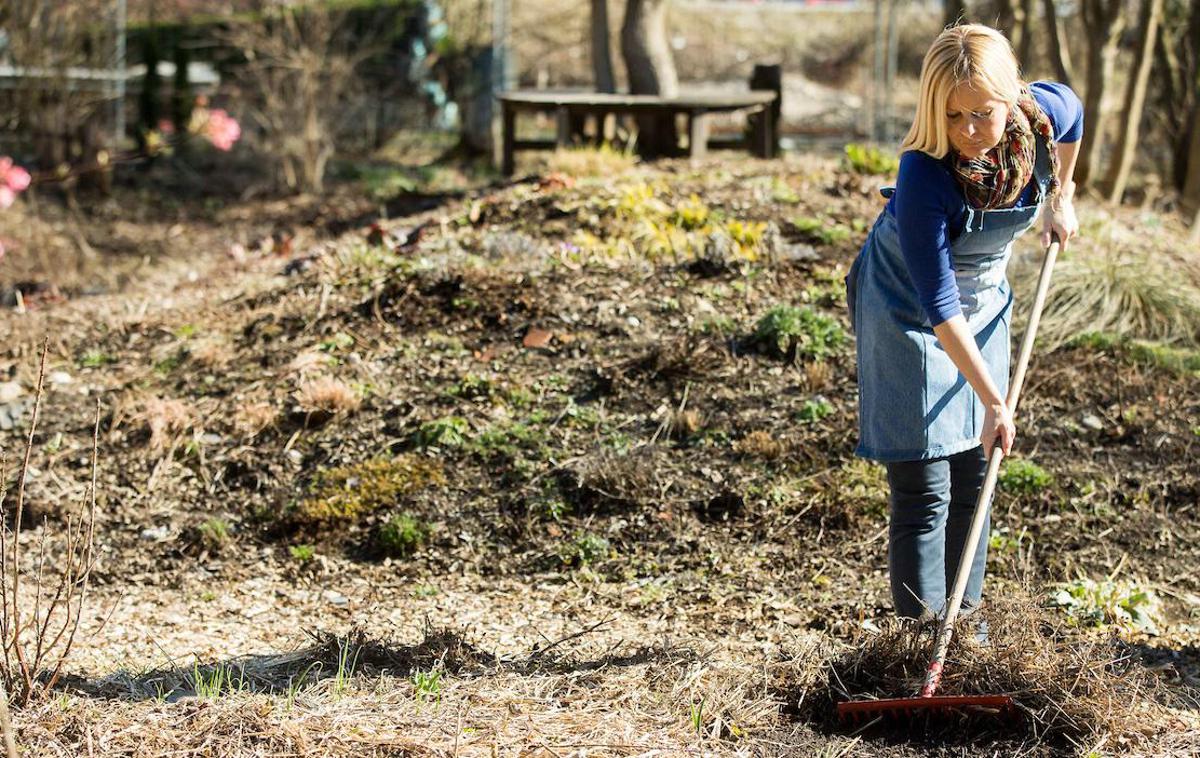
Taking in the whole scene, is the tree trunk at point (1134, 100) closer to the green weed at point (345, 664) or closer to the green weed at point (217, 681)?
the green weed at point (345, 664)

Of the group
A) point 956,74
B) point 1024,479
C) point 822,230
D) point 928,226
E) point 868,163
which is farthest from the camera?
point 868,163

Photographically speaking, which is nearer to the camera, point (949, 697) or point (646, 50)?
point (949, 697)

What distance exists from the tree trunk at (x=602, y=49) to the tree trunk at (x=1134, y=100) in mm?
4553

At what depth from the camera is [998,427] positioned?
10.2 ft

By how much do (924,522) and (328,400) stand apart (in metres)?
3.04

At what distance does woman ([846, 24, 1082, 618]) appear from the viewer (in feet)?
9.71

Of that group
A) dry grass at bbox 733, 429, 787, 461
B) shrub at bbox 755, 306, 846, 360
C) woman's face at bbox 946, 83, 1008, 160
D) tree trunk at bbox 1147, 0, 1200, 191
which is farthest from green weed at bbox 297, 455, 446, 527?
tree trunk at bbox 1147, 0, 1200, 191

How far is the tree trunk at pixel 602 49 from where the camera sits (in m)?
12.2

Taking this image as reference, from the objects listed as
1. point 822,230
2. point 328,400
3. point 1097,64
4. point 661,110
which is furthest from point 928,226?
point 1097,64

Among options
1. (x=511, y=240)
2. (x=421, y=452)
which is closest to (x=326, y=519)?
(x=421, y=452)

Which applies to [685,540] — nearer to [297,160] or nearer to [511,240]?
[511,240]

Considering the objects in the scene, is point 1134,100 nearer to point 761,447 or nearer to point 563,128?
point 563,128

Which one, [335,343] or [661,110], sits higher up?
[661,110]

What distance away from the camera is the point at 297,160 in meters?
12.4
